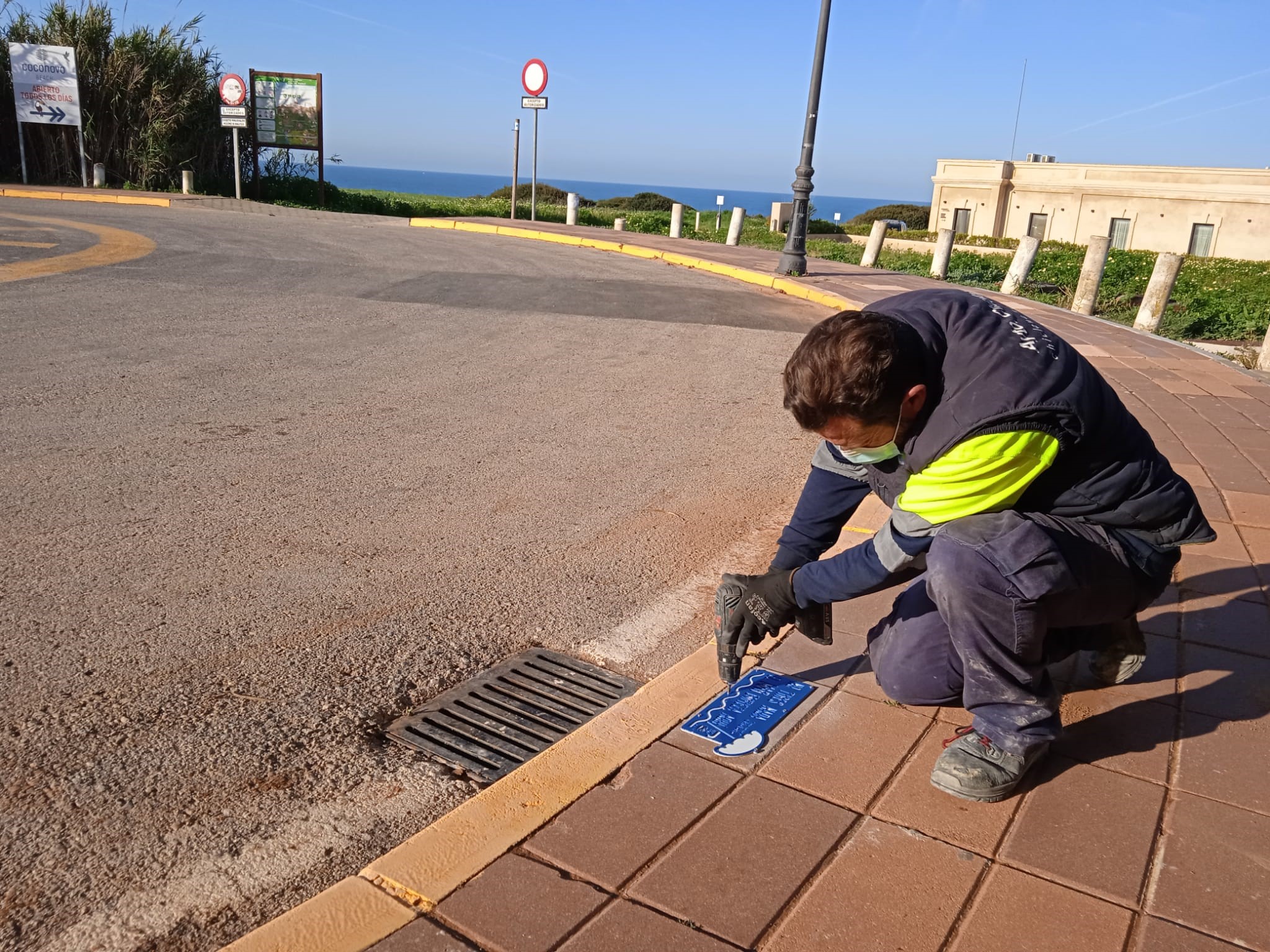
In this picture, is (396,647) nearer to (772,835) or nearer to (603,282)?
(772,835)

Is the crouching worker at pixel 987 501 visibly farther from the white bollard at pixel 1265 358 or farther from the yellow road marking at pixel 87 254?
the yellow road marking at pixel 87 254

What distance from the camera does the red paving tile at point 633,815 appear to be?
2088 mm

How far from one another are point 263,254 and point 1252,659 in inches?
444

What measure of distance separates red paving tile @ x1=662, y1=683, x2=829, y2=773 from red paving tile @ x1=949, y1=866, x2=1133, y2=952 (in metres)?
0.62

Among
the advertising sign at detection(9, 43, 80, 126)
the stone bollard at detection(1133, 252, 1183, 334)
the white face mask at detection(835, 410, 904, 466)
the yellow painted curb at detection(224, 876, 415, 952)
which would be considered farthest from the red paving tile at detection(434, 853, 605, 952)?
the advertising sign at detection(9, 43, 80, 126)

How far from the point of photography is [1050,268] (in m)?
20.1

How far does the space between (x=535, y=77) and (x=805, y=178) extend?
8.55 m

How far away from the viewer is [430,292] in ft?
32.9

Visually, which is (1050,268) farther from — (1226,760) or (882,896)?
(882,896)

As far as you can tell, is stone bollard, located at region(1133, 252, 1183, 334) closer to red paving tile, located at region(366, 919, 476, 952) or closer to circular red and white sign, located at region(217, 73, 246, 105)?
red paving tile, located at region(366, 919, 476, 952)

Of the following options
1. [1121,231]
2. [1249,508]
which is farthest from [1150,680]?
[1121,231]

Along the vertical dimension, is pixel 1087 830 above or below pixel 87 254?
below

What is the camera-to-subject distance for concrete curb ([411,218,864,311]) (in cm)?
1186

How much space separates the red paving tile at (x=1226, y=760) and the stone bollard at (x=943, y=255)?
13071mm
